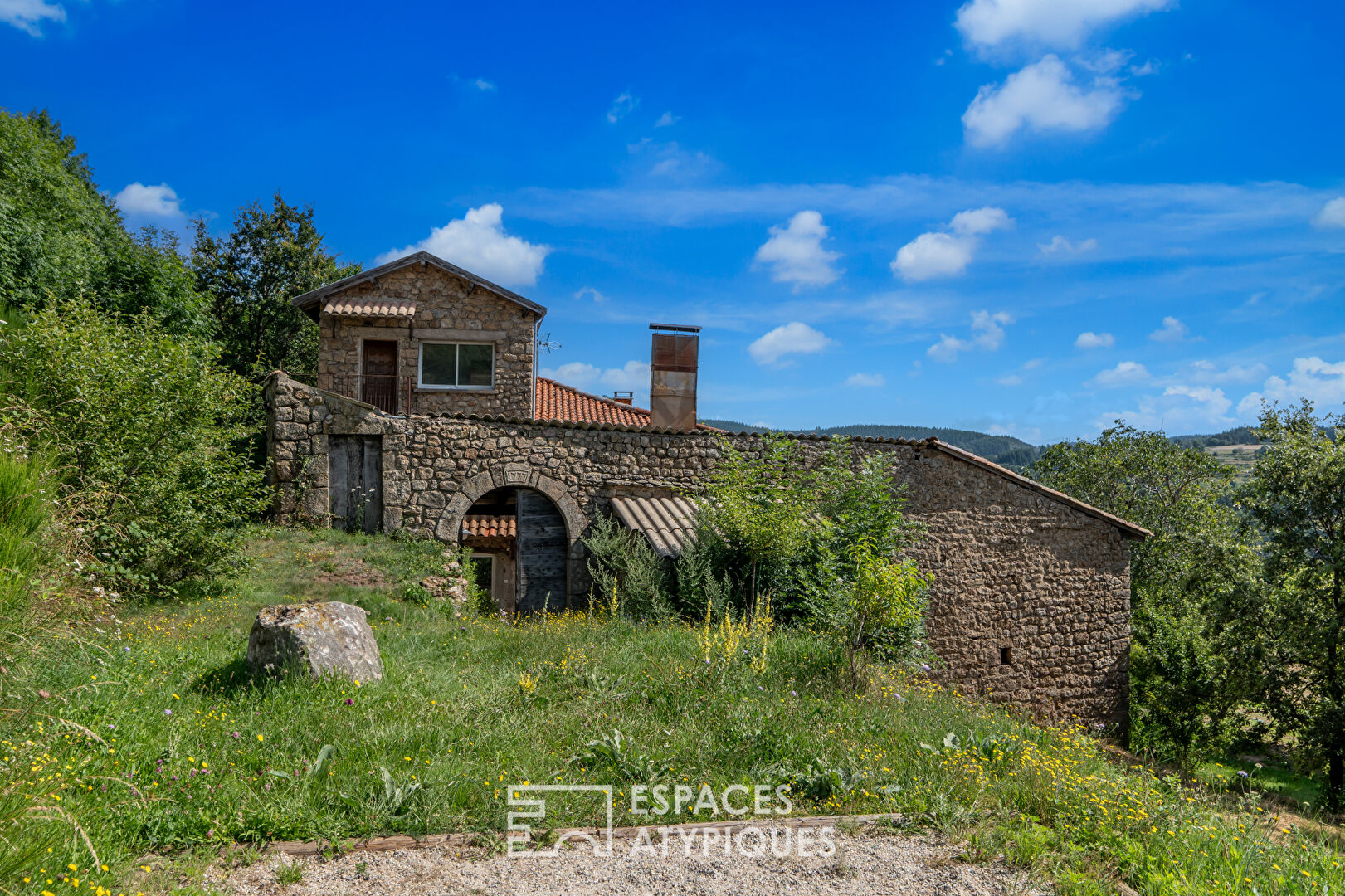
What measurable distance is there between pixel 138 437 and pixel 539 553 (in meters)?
5.75

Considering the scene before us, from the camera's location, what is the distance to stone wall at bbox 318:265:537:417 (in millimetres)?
16266

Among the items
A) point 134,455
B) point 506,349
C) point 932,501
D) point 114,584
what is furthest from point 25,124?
point 932,501

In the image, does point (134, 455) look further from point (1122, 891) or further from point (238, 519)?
point (1122, 891)

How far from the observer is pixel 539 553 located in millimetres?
12117

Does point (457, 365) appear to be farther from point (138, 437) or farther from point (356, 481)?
point (138, 437)

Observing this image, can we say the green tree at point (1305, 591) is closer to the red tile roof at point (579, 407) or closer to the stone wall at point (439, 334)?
the red tile roof at point (579, 407)

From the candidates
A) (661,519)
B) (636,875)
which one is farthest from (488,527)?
(636,875)

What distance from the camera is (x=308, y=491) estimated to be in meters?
11.7

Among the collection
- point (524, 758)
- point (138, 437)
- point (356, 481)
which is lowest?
point (524, 758)

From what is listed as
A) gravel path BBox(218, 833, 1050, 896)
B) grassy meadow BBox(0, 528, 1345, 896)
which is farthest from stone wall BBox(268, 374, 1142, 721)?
gravel path BBox(218, 833, 1050, 896)

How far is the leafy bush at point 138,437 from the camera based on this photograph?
7879mm

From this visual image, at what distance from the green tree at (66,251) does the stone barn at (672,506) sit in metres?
3.85

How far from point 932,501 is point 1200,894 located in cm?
925

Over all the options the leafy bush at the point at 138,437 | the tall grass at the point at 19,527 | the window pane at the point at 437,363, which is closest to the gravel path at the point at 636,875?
the tall grass at the point at 19,527
